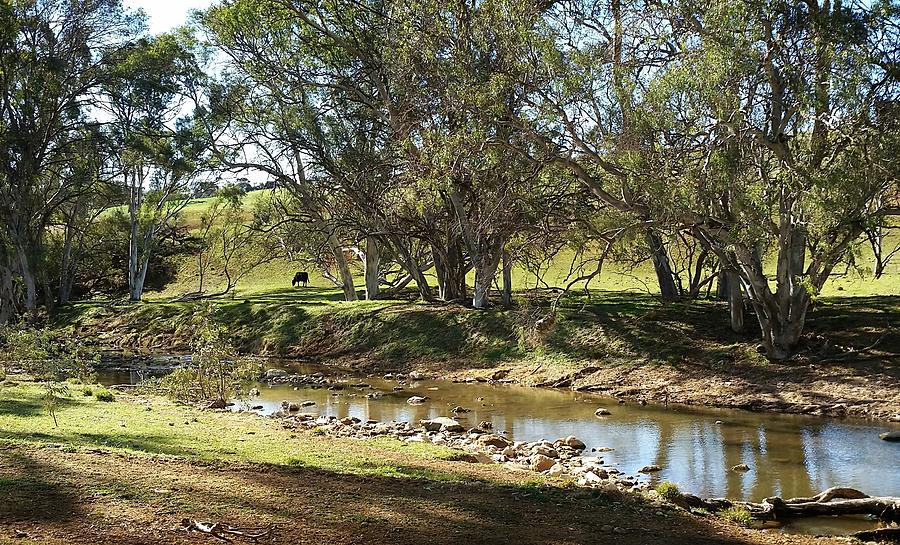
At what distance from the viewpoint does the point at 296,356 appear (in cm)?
3055

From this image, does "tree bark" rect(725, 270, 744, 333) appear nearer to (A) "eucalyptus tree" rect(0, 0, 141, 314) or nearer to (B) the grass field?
(B) the grass field

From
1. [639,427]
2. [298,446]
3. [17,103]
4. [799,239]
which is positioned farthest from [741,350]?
[17,103]

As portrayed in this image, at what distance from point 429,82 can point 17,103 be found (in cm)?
2330

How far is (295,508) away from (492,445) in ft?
23.3

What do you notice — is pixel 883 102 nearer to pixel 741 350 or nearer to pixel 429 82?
pixel 741 350

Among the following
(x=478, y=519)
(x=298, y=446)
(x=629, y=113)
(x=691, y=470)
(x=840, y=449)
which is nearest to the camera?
(x=478, y=519)

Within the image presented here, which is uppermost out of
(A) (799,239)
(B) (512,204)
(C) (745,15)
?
(C) (745,15)

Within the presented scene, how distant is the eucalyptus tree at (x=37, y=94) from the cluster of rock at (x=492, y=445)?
25.3 m

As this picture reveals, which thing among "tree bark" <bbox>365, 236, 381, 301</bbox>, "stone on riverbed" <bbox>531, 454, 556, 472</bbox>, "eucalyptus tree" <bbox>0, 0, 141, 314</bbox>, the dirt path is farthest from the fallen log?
"eucalyptus tree" <bbox>0, 0, 141, 314</bbox>

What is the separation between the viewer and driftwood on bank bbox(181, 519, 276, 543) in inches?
283

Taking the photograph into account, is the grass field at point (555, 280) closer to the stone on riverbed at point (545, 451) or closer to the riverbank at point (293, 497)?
the stone on riverbed at point (545, 451)

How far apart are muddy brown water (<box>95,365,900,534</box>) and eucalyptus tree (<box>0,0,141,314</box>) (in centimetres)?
1797

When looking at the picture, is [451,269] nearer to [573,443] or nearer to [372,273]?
[372,273]

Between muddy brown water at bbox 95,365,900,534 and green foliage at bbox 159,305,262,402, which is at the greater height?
green foliage at bbox 159,305,262,402
